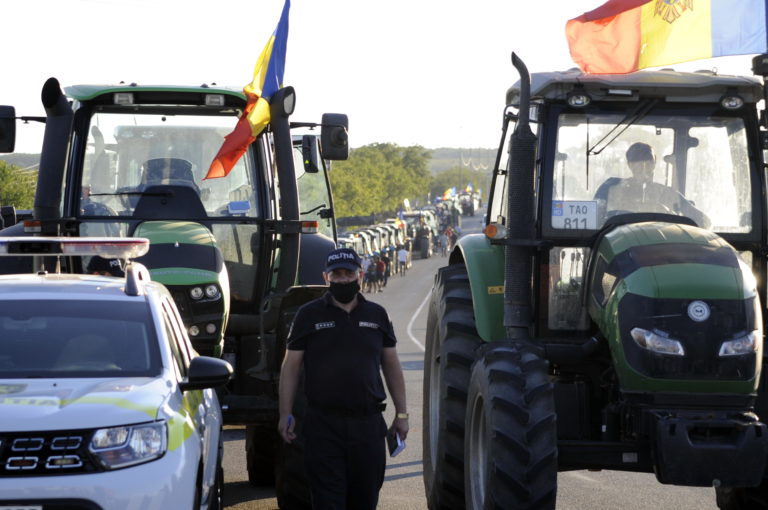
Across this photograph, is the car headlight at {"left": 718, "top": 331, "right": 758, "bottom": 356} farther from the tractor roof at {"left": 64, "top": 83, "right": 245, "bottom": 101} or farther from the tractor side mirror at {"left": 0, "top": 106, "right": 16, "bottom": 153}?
the tractor side mirror at {"left": 0, "top": 106, "right": 16, "bottom": 153}

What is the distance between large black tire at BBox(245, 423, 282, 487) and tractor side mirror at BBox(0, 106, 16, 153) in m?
2.75

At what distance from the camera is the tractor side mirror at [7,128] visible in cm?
1077

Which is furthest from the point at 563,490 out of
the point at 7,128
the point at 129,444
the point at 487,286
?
the point at 129,444

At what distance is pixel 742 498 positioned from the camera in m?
9.34

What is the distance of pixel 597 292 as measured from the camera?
8.30 meters

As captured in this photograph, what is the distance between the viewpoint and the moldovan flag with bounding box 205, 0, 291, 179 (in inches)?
426

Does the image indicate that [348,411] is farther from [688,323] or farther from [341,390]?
[688,323]

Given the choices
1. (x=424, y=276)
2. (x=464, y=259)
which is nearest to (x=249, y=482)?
(x=464, y=259)

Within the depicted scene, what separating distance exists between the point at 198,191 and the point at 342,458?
4.12m

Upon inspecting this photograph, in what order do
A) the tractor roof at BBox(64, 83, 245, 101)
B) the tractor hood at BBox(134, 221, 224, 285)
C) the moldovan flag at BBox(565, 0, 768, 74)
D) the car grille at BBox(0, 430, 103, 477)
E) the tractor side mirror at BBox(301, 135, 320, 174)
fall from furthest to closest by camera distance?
the tractor side mirror at BBox(301, 135, 320, 174) < the tractor roof at BBox(64, 83, 245, 101) < the tractor hood at BBox(134, 221, 224, 285) < the moldovan flag at BBox(565, 0, 768, 74) < the car grille at BBox(0, 430, 103, 477)

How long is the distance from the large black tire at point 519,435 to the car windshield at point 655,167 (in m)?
1.36

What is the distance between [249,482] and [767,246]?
16.9 feet

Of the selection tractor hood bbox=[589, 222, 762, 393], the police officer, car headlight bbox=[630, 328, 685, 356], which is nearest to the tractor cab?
tractor hood bbox=[589, 222, 762, 393]

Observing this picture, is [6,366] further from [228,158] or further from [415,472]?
[415,472]
